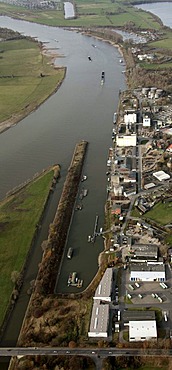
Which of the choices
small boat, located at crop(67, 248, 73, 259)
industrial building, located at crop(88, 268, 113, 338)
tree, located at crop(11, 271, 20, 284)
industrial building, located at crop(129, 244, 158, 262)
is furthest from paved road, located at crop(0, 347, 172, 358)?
small boat, located at crop(67, 248, 73, 259)

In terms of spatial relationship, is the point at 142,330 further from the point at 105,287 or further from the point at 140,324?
the point at 105,287

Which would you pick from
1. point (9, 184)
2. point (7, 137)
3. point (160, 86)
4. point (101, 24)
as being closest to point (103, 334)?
point (9, 184)

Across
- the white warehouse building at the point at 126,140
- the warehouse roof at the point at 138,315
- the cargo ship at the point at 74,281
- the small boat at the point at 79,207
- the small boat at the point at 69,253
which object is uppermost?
the white warehouse building at the point at 126,140

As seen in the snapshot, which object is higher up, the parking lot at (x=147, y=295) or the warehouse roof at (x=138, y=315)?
the parking lot at (x=147, y=295)

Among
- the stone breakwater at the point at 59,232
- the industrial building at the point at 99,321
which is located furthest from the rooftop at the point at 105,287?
the stone breakwater at the point at 59,232

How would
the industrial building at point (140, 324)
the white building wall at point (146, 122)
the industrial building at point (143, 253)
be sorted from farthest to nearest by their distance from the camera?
1. the white building wall at point (146, 122)
2. the industrial building at point (143, 253)
3. the industrial building at point (140, 324)

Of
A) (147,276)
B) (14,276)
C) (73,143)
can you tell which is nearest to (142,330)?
(147,276)

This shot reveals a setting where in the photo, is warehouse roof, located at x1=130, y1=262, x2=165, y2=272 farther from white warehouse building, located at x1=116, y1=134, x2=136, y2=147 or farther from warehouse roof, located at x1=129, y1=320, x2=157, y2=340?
white warehouse building, located at x1=116, y1=134, x2=136, y2=147

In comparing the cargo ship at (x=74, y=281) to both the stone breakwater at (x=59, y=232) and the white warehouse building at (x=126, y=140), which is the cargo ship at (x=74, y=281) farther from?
the white warehouse building at (x=126, y=140)
